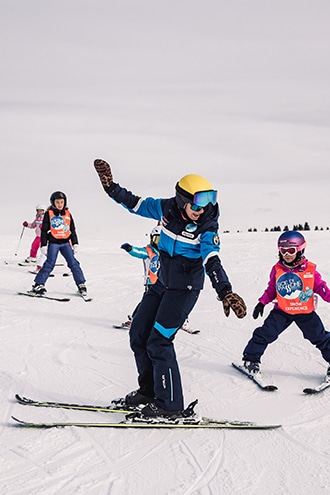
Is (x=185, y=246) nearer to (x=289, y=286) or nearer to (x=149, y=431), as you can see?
(x=149, y=431)

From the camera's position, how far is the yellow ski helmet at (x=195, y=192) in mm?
4859

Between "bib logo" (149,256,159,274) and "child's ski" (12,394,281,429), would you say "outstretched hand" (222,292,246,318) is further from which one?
"bib logo" (149,256,159,274)

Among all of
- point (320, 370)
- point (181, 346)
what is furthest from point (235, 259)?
point (320, 370)

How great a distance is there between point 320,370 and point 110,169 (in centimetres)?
343

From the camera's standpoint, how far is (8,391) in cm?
597

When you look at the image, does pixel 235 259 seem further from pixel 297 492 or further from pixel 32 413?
pixel 297 492

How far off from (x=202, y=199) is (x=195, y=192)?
0.27 ft

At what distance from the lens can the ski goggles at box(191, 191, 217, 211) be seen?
15.9ft

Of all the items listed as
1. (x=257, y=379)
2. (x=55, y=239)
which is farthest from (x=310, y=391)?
(x=55, y=239)

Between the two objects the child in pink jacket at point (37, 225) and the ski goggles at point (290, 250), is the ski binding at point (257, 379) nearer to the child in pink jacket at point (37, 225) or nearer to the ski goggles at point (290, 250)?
the ski goggles at point (290, 250)

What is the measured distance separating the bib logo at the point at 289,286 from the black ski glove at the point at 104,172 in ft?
7.29

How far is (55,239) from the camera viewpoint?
1228 centimetres

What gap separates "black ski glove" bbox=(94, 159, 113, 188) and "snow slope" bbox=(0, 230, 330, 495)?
2075 millimetres

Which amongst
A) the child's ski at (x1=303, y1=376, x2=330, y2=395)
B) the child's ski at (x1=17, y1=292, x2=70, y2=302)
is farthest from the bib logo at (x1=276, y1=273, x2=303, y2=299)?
the child's ski at (x1=17, y1=292, x2=70, y2=302)
